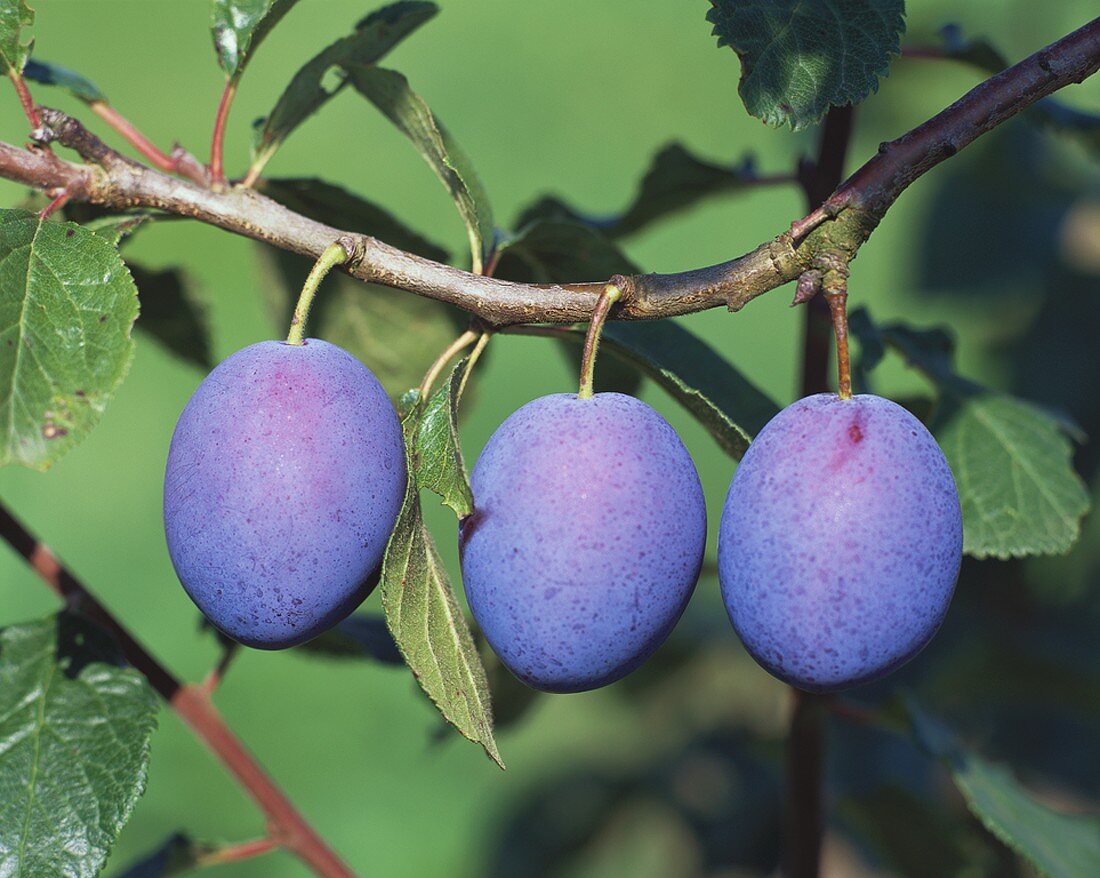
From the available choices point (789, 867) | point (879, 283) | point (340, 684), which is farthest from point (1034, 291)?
point (340, 684)

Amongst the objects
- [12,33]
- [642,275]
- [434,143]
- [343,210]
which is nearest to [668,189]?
[343,210]

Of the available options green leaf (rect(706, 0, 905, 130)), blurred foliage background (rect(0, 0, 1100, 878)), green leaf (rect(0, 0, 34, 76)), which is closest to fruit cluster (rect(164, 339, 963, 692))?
green leaf (rect(706, 0, 905, 130))

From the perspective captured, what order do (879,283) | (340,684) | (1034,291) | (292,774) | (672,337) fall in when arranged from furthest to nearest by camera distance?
(879,283) → (340,684) → (292,774) → (1034,291) → (672,337)

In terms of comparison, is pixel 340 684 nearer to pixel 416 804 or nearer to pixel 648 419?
pixel 416 804

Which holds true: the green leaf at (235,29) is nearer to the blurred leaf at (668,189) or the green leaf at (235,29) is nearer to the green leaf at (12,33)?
the green leaf at (12,33)

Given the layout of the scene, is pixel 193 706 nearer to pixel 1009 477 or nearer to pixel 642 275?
pixel 642 275

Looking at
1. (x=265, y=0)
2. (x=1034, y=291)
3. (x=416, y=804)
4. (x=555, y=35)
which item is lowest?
(x=416, y=804)
